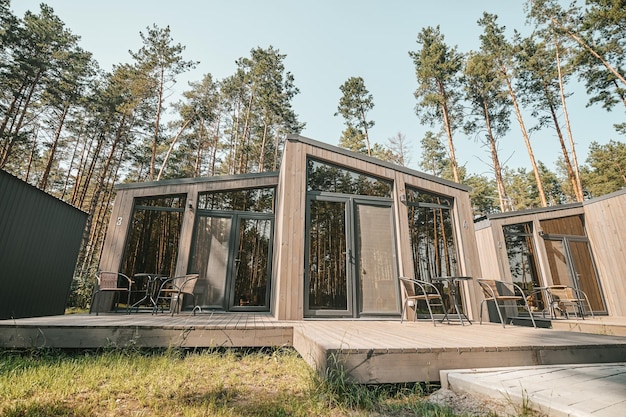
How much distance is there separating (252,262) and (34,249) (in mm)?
3653

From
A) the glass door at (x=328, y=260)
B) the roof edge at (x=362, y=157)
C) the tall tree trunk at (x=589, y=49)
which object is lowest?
the glass door at (x=328, y=260)

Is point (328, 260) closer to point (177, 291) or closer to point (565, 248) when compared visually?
point (177, 291)

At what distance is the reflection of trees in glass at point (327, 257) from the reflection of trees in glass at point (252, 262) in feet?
5.62

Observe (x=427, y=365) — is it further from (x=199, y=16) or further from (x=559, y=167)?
(x=559, y=167)

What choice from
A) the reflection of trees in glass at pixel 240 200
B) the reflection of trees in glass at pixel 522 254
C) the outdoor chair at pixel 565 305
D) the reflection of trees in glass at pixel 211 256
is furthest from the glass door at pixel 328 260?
the reflection of trees in glass at pixel 522 254

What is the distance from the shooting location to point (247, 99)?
649 inches

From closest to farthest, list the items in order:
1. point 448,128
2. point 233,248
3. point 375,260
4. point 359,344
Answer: point 359,344
point 375,260
point 233,248
point 448,128

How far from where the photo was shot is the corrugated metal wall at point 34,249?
4.37 m

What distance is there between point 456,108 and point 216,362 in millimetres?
15855

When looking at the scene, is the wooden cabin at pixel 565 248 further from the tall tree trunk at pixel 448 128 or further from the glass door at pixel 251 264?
the glass door at pixel 251 264

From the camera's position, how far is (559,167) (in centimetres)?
2391

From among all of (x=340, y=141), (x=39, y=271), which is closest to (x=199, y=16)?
(x=39, y=271)

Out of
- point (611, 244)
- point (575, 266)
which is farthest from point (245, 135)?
point (611, 244)

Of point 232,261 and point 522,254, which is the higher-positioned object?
point 522,254
